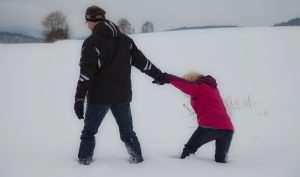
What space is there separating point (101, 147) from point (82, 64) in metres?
1.87

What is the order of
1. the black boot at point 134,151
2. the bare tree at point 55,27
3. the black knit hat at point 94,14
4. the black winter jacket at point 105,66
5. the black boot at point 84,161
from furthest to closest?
the bare tree at point 55,27 < the black boot at point 134,151 < the black boot at point 84,161 < the black knit hat at point 94,14 < the black winter jacket at point 105,66

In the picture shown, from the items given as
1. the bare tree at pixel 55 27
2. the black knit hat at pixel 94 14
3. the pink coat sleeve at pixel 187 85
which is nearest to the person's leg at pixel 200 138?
the pink coat sleeve at pixel 187 85

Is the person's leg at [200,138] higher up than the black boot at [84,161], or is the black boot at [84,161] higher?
the person's leg at [200,138]

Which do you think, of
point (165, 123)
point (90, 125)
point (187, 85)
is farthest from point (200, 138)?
point (165, 123)

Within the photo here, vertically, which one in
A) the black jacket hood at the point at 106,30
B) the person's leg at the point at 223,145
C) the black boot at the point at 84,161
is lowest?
the black boot at the point at 84,161

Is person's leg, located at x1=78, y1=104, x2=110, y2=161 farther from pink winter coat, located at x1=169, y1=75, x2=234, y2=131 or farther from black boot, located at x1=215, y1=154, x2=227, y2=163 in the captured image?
black boot, located at x1=215, y1=154, x2=227, y2=163

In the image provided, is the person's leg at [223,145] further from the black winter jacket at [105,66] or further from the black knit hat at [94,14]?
the black knit hat at [94,14]

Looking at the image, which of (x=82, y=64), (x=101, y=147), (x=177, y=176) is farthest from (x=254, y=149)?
(x=82, y=64)

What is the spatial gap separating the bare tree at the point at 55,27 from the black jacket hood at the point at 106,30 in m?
56.0

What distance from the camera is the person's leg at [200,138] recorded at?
4352 mm

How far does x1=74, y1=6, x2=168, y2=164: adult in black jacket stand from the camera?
12.8ft

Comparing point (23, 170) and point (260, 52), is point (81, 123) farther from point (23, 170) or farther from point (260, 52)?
point (260, 52)

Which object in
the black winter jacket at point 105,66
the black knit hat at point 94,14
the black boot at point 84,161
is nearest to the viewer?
the black winter jacket at point 105,66

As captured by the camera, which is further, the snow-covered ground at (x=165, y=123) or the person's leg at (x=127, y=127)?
the person's leg at (x=127, y=127)
